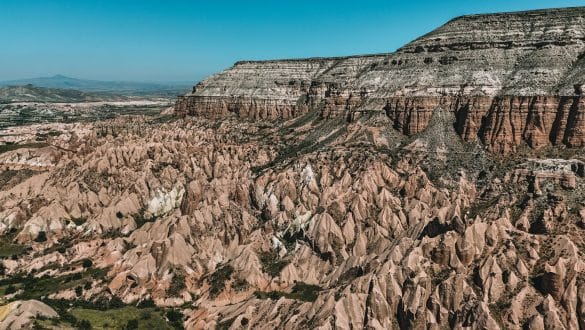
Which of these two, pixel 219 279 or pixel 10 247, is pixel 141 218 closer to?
pixel 10 247

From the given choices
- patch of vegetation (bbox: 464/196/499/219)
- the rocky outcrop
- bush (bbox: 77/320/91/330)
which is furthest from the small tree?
patch of vegetation (bbox: 464/196/499/219)

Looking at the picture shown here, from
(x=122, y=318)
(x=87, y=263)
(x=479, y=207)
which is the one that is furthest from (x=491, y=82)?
(x=87, y=263)

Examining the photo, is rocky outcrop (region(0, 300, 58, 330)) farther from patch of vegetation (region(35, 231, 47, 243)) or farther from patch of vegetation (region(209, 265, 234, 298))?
patch of vegetation (region(35, 231, 47, 243))

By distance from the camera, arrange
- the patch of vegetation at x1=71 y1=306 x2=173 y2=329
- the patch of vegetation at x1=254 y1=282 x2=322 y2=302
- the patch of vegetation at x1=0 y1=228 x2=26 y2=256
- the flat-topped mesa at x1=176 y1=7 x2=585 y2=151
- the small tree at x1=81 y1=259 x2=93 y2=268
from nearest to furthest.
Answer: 1. the patch of vegetation at x1=71 y1=306 x2=173 y2=329
2. the patch of vegetation at x1=254 y1=282 x2=322 y2=302
3. the small tree at x1=81 y1=259 x2=93 y2=268
4. the flat-topped mesa at x1=176 y1=7 x2=585 y2=151
5. the patch of vegetation at x1=0 y1=228 x2=26 y2=256

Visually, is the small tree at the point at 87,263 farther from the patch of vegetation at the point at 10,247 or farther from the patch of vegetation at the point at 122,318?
the patch of vegetation at the point at 122,318

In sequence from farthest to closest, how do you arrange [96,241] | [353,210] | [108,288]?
[96,241] < [353,210] < [108,288]

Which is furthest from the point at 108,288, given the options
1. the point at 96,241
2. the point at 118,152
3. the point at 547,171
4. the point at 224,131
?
the point at 224,131

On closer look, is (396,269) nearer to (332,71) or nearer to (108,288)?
(108,288)
